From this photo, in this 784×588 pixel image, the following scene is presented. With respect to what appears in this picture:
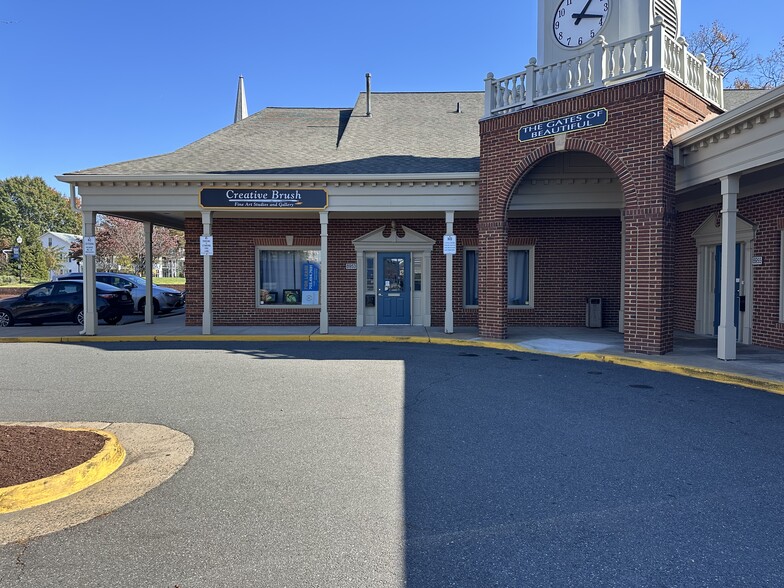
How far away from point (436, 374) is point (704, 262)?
8741 millimetres

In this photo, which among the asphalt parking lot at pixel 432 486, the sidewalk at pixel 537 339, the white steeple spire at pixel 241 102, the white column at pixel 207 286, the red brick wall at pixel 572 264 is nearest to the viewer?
the asphalt parking lot at pixel 432 486

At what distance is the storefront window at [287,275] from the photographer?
16547 mm

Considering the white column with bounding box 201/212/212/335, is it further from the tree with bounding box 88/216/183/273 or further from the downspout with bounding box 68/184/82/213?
the tree with bounding box 88/216/183/273

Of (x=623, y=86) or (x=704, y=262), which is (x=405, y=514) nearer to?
(x=623, y=86)

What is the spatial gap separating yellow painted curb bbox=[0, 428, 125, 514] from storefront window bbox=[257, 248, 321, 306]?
38.4ft

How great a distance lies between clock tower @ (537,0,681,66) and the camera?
11.9m

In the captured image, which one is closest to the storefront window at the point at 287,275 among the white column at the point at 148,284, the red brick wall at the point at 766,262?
the white column at the point at 148,284

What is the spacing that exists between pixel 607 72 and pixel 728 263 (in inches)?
184

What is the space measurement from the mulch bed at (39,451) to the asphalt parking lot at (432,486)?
849 millimetres

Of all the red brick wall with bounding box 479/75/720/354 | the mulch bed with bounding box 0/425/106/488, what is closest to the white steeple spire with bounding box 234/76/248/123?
the red brick wall with bounding box 479/75/720/354

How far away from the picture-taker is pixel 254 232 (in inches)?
643

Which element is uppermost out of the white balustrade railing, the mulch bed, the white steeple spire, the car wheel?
the white steeple spire

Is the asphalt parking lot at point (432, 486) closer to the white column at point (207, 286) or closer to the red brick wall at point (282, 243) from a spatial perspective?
the white column at point (207, 286)

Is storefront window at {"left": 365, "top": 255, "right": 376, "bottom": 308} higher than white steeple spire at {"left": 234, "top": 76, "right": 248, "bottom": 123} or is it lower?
lower
